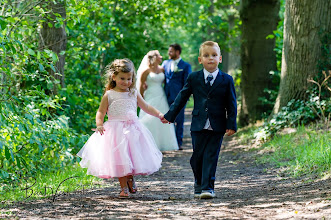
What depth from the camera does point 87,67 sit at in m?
12.7

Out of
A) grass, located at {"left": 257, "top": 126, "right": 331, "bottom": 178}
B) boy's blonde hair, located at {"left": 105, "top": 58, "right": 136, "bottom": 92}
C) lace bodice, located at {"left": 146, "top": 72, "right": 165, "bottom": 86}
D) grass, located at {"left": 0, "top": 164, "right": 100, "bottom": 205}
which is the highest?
lace bodice, located at {"left": 146, "top": 72, "right": 165, "bottom": 86}

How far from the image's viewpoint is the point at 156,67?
1173 centimetres

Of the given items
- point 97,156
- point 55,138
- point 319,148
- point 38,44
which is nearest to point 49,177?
point 55,138

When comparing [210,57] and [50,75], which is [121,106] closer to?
[210,57]

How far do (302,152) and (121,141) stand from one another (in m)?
3.88

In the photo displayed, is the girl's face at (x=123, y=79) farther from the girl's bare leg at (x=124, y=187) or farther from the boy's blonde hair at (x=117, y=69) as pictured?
the girl's bare leg at (x=124, y=187)

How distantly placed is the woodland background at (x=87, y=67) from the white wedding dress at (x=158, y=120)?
50.4 inches

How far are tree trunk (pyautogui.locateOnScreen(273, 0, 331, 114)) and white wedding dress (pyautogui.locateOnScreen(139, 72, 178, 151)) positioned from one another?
284 cm

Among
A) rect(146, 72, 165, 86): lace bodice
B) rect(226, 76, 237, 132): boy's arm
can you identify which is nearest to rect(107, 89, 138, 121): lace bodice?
rect(226, 76, 237, 132): boy's arm

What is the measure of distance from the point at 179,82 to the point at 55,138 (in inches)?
206

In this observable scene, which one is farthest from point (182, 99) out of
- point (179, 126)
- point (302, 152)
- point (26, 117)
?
point (179, 126)

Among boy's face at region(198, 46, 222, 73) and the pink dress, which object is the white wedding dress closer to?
the pink dress

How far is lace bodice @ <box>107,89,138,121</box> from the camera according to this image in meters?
6.37

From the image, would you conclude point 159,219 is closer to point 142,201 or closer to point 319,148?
point 142,201
